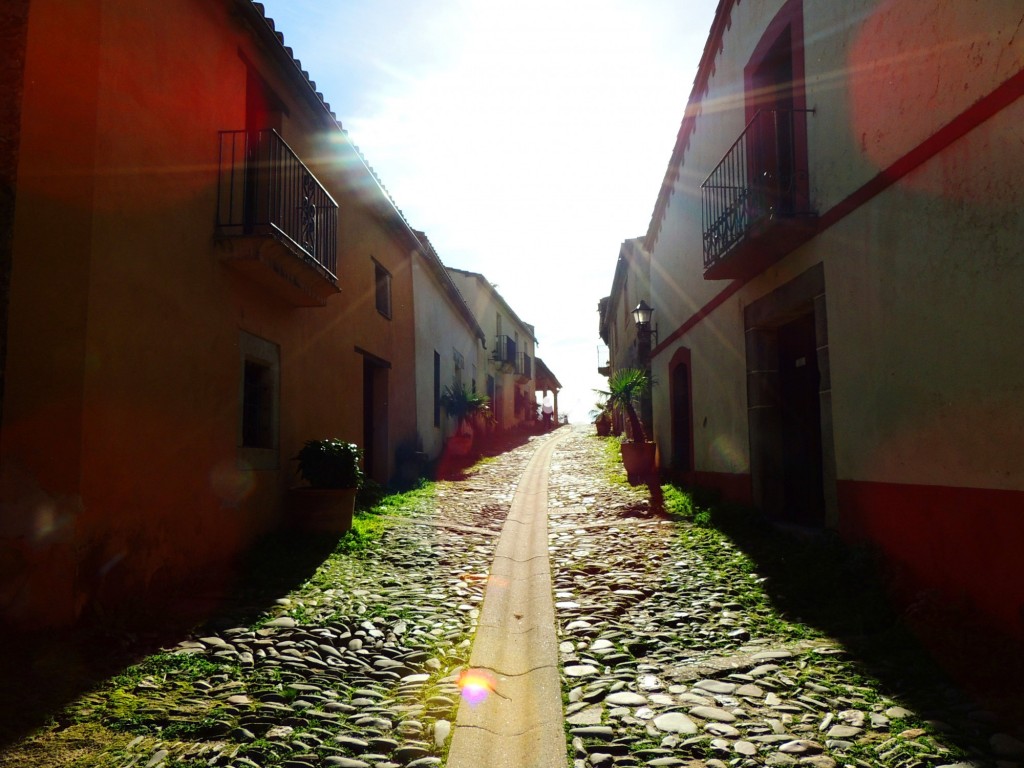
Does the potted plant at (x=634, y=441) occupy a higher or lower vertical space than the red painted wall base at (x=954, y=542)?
higher

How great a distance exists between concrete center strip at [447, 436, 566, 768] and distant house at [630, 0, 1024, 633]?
2560mm

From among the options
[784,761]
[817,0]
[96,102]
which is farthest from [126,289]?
[817,0]

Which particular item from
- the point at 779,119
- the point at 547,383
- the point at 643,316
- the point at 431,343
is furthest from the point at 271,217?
the point at 547,383

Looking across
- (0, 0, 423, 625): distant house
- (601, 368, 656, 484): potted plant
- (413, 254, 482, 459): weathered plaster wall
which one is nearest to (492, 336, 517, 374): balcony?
(413, 254, 482, 459): weathered plaster wall

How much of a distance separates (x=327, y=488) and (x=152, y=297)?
290 cm

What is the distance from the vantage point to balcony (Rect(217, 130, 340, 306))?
6367mm

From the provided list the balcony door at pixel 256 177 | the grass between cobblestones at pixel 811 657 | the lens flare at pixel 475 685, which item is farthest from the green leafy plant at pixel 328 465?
the lens flare at pixel 475 685

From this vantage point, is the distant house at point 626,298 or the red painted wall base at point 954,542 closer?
the red painted wall base at point 954,542

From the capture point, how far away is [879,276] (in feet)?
17.4

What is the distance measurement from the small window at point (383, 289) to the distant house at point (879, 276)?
5.54m

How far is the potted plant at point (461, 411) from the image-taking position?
18359 mm

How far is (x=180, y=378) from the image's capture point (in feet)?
18.7

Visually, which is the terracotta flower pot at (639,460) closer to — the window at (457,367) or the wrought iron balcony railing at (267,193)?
the wrought iron balcony railing at (267,193)

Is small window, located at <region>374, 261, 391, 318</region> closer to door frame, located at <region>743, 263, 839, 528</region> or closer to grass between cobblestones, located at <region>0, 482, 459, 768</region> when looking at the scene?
door frame, located at <region>743, 263, 839, 528</region>
